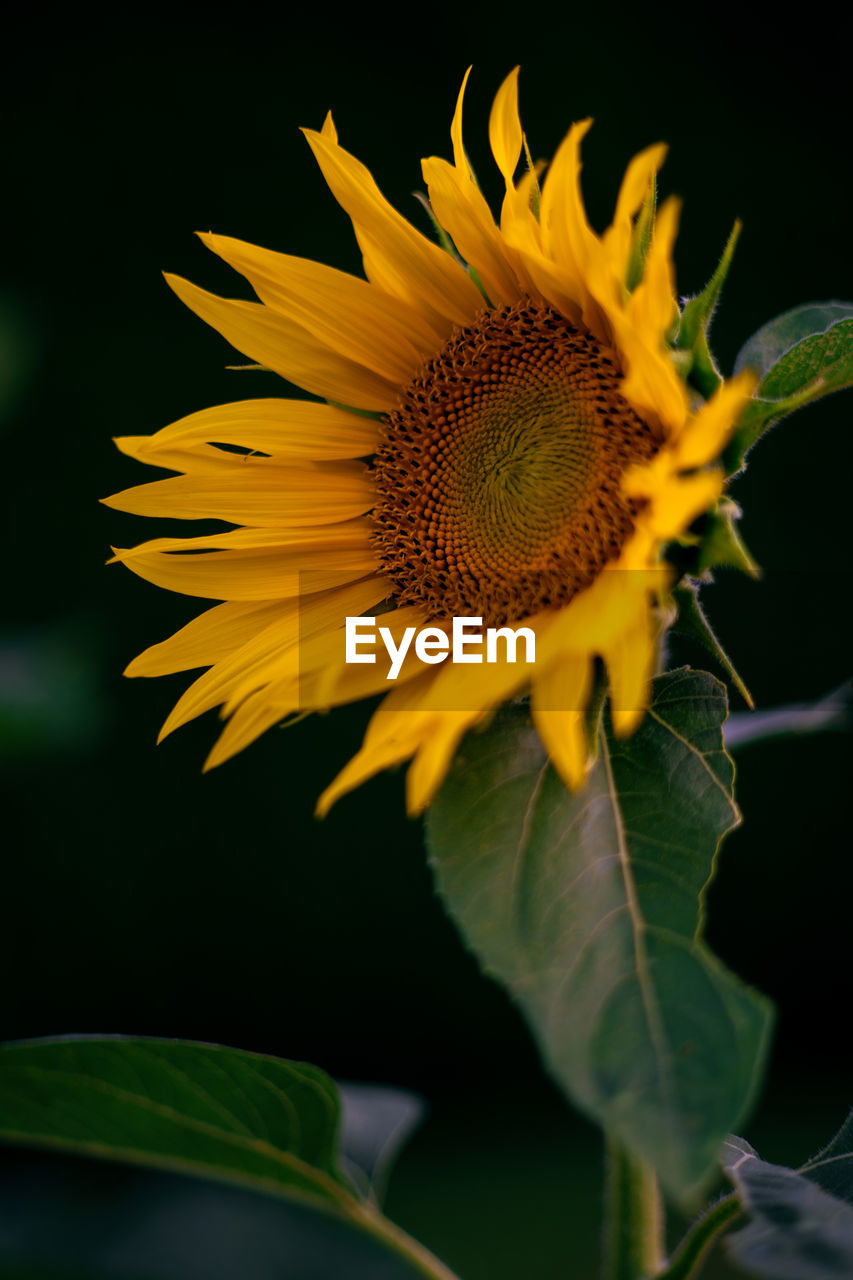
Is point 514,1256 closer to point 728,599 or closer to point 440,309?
point 728,599

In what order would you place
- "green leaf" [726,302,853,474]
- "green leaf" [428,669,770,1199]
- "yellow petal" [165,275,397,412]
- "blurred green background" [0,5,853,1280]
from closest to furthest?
"green leaf" [428,669,770,1199] < "green leaf" [726,302,853,474] < "yellow petal" [165,275,397,412] < "blurred green background" [0,5,853,1280]

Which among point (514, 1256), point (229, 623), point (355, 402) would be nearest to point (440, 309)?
point (355, 402)

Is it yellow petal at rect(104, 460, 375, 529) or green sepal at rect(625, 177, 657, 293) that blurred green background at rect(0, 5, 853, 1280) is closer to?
yellow petal at rect(104, 460, 375, 529)

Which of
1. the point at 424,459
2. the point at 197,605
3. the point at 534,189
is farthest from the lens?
the point at 197,605

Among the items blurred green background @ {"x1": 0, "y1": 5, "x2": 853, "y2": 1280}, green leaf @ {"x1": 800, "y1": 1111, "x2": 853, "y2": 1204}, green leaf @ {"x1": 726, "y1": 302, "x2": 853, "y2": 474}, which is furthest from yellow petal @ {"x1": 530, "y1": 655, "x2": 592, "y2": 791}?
blurred green background @ {"x1": 0, "y1": 5, "x2": 853, "y2": 1280}

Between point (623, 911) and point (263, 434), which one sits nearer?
point (623, 911)

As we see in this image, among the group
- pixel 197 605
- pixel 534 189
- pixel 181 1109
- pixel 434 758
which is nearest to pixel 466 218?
pixel 534 189

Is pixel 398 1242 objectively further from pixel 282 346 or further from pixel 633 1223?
pixel 282 346
